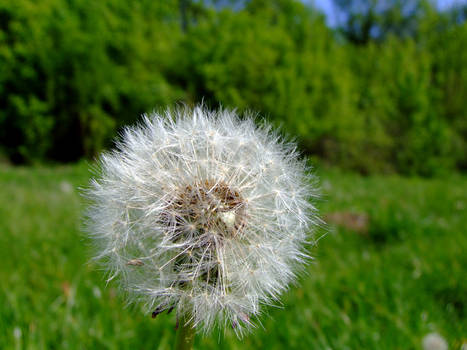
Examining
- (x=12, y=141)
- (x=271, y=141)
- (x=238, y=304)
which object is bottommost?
(x=12, y=141)

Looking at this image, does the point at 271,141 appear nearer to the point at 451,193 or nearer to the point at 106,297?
the point at 106,297

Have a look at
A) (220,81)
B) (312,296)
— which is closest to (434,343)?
(312,296)

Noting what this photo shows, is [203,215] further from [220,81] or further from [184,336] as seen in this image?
[220,81]

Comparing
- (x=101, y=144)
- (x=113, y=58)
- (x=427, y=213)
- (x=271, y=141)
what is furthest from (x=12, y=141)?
(x=271, y=141)

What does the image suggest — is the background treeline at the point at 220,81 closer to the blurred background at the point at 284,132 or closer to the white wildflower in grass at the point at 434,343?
the blurred background at the point at 284,132

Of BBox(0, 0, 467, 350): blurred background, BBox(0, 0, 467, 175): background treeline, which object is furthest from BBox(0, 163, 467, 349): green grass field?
BBox(0, 0, 467, 175): background treeline
